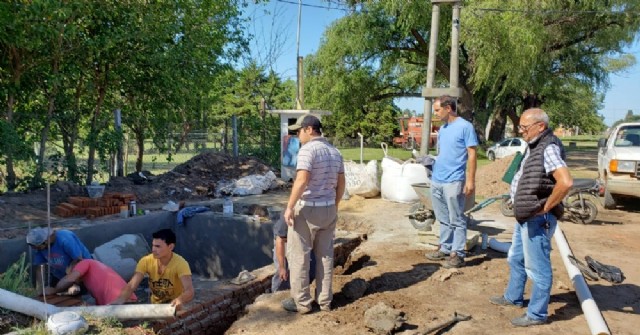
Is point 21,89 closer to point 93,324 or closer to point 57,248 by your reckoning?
point 57,248

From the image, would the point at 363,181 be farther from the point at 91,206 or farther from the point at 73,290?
the point at 73,290

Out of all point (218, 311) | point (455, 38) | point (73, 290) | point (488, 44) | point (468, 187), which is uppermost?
point (488, 44)

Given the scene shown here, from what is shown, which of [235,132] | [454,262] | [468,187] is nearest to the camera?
[468,187]

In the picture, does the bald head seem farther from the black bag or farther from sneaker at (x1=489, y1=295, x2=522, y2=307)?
the black bag

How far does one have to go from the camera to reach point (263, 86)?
29547 mm

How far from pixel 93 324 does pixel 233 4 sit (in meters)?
12.7

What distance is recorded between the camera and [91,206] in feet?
28.3

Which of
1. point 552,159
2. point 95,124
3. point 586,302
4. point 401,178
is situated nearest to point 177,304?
point 552,159

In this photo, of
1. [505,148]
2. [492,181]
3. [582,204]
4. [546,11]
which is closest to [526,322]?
[582,204]

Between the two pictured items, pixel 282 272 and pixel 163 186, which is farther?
pixel 163 186

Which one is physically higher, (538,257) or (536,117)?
(536,117)

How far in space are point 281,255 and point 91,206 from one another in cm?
528

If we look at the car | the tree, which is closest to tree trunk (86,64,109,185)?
the tree

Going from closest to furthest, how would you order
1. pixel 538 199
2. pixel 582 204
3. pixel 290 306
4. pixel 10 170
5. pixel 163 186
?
1. pixel 538 199
2. pixel 290 306
3. pixel 582 204
4. pixel 10 170
5. pixel 163 186
